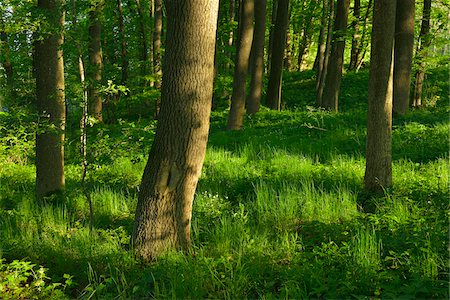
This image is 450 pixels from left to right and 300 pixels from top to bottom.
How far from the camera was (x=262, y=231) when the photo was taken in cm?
470

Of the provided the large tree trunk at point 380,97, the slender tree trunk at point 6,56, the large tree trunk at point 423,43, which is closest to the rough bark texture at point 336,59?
the large tree trunk at point 423,43

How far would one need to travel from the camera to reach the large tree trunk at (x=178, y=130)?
403 cm

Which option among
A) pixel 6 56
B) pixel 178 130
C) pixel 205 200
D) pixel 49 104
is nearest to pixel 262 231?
pixel 205 200

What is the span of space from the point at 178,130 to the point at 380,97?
2984mm

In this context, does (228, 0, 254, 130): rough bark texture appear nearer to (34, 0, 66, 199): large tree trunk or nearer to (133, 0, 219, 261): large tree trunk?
(34, 0, 66, 199): large tree trunk

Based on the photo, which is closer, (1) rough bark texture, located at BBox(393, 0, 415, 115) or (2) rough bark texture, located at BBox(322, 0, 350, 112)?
(1) rough bark texture, located at BBox(393, 0, 415, 115)

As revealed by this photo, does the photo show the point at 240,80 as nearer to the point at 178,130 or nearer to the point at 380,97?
the point at 380,97

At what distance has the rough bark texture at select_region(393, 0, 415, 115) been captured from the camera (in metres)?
10.9

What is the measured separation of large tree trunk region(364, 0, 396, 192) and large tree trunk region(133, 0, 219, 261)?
8.17 feet

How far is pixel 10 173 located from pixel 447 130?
10763 millimetres

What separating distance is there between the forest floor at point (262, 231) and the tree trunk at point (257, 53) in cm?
575

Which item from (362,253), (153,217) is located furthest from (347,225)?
(153,217)

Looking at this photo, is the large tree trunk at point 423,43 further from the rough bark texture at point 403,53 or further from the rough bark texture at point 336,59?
the rough bark texture at point 403,53

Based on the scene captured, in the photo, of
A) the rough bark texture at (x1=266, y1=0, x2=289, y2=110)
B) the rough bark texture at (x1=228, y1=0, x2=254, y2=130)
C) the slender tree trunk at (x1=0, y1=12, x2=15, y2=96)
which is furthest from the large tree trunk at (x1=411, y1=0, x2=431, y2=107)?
the slender tree trunk at (x1=0, y1=12, x2=15, y2=96)
